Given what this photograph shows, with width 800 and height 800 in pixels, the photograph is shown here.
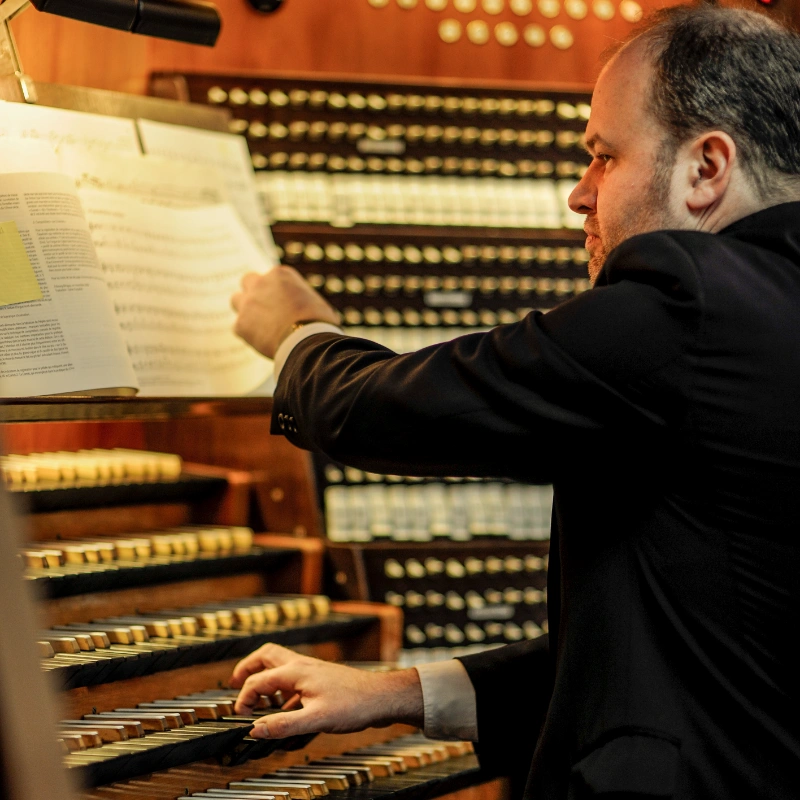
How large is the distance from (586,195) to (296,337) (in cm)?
46

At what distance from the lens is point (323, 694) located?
157cm

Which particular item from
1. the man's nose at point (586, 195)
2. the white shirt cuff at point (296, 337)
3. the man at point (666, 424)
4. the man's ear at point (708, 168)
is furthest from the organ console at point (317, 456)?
the man's ear at point (708, 168)

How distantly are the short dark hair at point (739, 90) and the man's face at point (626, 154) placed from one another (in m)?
0.02

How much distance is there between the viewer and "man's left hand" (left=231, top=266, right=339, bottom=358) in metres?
1.72

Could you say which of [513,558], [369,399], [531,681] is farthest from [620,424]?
[513,558]

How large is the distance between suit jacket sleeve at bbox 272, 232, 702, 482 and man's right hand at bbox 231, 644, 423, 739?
390 millimetres

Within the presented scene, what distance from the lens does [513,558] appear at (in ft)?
9.27

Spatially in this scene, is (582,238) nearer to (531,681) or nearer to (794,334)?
(531,681)

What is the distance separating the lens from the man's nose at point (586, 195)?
1495 mm

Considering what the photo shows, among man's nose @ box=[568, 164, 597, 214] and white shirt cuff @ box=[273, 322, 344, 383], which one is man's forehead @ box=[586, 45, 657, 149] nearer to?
man's nose @ box=[568, 164, 597, 214]

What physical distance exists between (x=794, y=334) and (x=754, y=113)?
0.95 ft

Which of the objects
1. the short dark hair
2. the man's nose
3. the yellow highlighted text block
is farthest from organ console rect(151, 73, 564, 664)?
the short dark hair

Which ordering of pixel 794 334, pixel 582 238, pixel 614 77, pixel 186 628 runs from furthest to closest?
pixel 582 238, pixel 186 628, pixel 614 77, pixel 794 334

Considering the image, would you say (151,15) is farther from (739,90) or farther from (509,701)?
(509,701)
